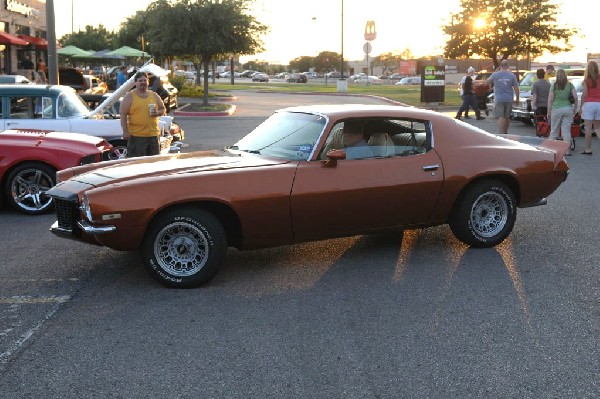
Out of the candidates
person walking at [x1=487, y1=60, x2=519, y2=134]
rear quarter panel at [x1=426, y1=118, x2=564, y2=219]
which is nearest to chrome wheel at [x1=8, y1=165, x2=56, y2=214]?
rear quarter panel at [x1=426, y1=118, x2=564, y2=219]

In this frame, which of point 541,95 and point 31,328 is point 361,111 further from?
point 541,95

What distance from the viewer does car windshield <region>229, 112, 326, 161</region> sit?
6.68 metres

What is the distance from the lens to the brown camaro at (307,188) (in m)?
6.01

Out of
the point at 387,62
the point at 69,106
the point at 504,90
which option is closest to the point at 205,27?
the point at 504,90

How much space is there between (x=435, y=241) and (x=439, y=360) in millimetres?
3272

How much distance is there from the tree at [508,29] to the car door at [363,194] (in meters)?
44.5

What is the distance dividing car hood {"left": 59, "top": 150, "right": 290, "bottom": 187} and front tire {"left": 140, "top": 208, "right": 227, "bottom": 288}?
399mm

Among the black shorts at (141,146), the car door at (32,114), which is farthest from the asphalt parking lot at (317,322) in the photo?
the car door at (32,114)

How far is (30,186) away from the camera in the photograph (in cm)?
948

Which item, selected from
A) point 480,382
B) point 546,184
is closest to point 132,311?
point 480,382

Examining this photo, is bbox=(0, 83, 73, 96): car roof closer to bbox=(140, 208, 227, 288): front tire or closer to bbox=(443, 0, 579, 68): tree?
bbox=(140, 208, 227, 288): front tire

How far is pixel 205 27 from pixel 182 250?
27836mm

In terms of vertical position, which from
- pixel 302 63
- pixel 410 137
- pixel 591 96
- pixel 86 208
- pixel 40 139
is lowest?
pixel 86 208

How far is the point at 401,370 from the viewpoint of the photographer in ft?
14.6
